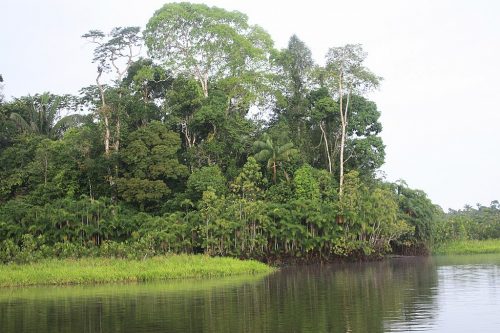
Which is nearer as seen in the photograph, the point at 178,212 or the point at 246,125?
the point at 178,212

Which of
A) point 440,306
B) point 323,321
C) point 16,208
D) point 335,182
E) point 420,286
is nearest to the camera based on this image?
point 323,321

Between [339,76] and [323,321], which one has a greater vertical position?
[339,76]

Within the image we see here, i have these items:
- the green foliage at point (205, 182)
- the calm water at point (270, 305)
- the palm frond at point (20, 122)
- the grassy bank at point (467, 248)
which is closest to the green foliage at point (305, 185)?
the green foliage at point (205, 182)

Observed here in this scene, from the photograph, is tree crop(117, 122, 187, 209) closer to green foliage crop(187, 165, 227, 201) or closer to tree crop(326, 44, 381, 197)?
green foliage crop(187, 165, 227, 201)

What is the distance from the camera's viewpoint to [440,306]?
1627cm

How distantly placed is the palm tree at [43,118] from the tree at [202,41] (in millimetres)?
7572

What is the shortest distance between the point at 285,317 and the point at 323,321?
1.19m

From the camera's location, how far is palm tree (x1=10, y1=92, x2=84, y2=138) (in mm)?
41125

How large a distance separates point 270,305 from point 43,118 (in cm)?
3025

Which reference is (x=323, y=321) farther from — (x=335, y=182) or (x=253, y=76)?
(x=253, y=76)

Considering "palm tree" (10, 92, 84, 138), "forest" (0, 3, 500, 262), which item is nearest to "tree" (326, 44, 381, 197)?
"forest" (0, 3, 500, 262)

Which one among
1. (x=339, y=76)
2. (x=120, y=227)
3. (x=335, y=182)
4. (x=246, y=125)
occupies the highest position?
(x=339, y=76)

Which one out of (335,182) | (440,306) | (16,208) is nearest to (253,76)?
(335,182)

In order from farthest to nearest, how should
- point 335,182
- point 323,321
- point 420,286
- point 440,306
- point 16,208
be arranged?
point 335,182 → point 16,208 → point 420,286 → point 440,306 → point 323,321
